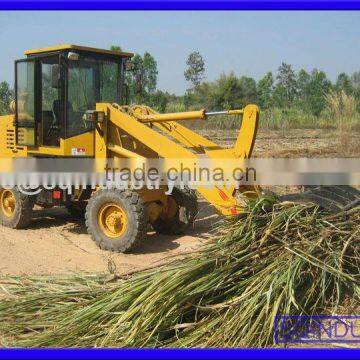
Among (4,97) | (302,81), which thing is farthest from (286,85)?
(4,97)

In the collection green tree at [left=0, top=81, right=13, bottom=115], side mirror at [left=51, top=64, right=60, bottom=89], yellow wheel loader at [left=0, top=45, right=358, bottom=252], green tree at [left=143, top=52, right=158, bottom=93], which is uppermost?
green tree at [left=143, top=52, right=158, bottom=93]

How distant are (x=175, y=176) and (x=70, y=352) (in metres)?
4.00

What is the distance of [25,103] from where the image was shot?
7.62 m

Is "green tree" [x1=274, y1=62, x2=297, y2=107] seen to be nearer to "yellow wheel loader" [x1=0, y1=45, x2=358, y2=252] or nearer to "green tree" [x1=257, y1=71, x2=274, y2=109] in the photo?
"green tree" [x1=257, y1=71, x2=274, y2=109]

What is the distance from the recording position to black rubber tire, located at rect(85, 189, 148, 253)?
6.39 meters

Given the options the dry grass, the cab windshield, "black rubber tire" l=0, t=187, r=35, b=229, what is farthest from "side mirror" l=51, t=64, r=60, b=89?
the dry grass

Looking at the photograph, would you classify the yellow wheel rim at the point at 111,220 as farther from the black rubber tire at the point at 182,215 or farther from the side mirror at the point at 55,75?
the side mirror at the point at 55,75

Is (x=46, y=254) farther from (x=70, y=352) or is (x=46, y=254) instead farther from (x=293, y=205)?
(x=70, y=352)

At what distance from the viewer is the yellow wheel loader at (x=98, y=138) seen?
21.3ft

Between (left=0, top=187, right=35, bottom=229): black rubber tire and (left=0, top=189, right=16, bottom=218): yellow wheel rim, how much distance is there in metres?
0.24

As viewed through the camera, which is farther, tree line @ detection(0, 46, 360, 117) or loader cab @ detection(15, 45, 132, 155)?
tree line @ detection(0, 46, 360, 117)

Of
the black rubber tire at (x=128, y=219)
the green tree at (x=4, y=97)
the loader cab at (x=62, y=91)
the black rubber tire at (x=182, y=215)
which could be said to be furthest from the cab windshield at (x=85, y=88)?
the green tree at (x=4, y=97)

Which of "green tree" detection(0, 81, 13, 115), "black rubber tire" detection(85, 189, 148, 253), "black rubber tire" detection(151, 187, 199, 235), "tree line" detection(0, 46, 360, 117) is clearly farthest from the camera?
"tree line" detection(0, 46, 360, 117)

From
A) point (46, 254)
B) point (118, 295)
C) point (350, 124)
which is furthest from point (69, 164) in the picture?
point (350, 124)
